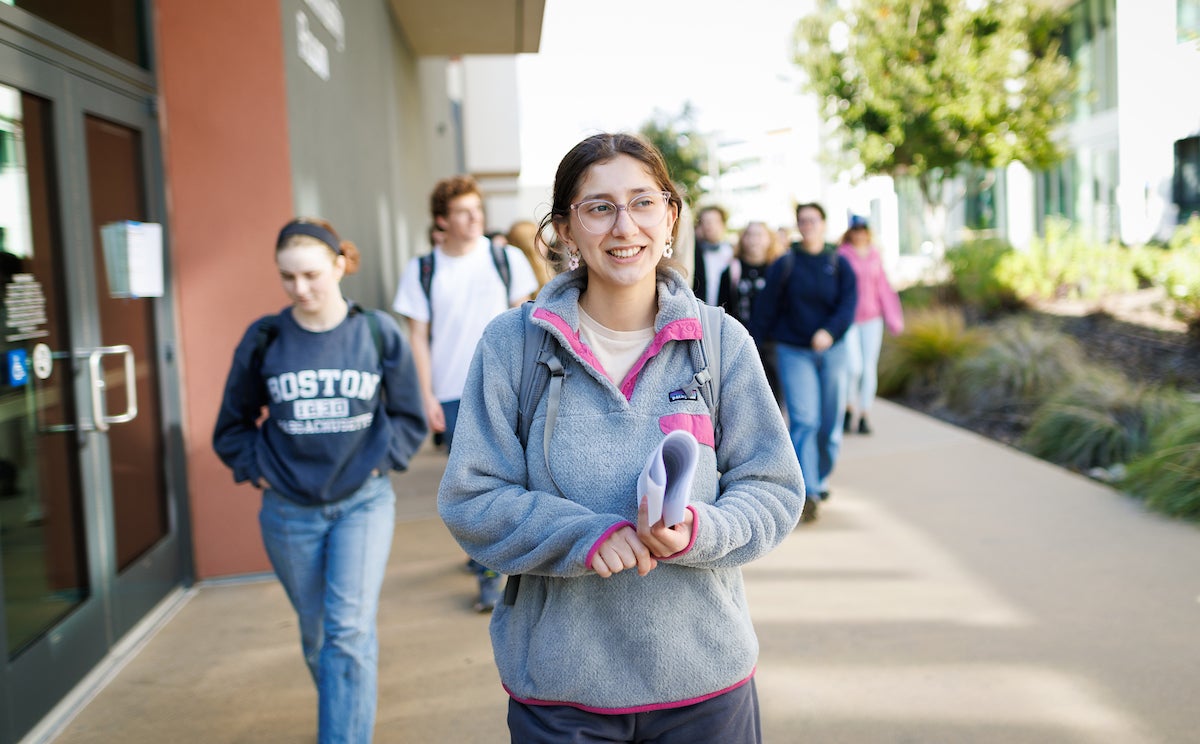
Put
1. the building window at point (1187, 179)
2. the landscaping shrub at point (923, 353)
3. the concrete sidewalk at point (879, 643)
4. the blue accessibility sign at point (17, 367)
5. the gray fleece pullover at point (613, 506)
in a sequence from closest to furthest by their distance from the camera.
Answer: the gray fleece pullover at point (613, 506), the blue accessibility sign at point (17, 367), the concrete sidewalk at point (879, 643), the landscaping shrub at point (923, 353), the building window at point (1187, 179)

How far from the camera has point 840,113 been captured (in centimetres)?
2025

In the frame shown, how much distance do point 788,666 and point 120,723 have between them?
2.75 meters

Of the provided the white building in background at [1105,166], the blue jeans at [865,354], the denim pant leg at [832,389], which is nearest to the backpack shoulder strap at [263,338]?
the denim pant leg at [832,389]

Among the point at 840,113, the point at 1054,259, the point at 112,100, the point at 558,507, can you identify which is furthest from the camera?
the point at 840,113

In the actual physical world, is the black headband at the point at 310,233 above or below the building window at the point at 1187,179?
below

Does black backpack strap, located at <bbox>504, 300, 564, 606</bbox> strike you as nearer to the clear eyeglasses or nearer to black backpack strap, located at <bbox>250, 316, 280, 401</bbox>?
the clear eyeglasses

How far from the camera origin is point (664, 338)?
215 centimetres

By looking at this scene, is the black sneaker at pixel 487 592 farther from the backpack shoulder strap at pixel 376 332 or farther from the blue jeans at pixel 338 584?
the backpack shoulder strap at pixel 376 332

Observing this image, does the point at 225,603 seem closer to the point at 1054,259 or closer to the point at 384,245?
the point at 384,245

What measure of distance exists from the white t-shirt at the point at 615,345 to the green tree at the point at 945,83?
1755cm

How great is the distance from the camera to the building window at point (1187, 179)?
56.2ft

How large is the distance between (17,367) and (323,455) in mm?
1354

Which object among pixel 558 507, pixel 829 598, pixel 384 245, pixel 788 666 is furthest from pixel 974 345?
pixel 558 507

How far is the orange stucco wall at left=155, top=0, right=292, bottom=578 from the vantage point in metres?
5.93
